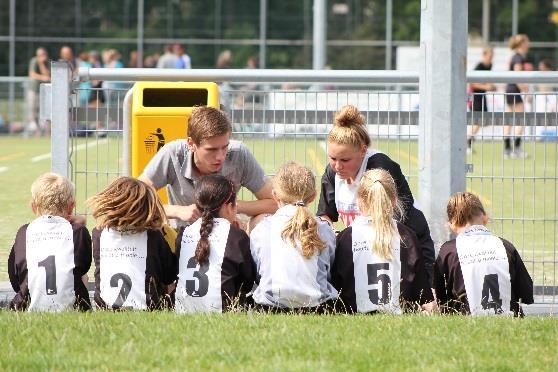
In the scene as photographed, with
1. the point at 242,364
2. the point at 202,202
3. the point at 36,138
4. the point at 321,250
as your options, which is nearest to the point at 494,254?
the point at 321,250

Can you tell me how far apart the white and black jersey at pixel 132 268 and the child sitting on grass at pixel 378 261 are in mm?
989

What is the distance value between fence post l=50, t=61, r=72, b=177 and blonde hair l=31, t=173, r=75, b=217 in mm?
1100

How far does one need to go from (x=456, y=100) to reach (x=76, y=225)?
2.53 m

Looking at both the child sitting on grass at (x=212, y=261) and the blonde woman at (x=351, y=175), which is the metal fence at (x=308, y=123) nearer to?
the blonde woman at (x=351, y=175)

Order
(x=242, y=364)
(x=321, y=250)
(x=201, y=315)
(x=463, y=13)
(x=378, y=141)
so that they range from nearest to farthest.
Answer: (x=242, y=364)
(x=201, y=315)
(x=321, y=250)
(x=463, y=13)
(x=378, y=141)

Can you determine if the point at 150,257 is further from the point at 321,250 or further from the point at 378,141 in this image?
the point at 378,141

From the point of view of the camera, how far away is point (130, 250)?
6.94 metres

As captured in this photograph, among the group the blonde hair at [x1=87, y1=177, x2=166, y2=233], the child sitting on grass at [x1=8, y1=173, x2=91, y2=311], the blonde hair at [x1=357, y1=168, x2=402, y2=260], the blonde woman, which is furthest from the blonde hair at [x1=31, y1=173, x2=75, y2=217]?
the blonde hair at [x1=357, y1=168, x2=402, y2=260]

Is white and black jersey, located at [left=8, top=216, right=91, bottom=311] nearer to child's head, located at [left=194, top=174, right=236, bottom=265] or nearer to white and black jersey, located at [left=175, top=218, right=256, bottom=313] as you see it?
white and black jersey, located at [left=175, top=218, right=256, bottom=313]

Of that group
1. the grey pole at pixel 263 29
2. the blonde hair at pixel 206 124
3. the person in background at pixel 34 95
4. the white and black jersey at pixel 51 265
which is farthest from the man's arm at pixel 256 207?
the grey pole at pixel 263 29

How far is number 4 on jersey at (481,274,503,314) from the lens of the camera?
6.93 m

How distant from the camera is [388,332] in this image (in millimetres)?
5934

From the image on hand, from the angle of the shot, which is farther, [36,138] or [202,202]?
[36,138]

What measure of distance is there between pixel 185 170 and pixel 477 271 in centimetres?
207
